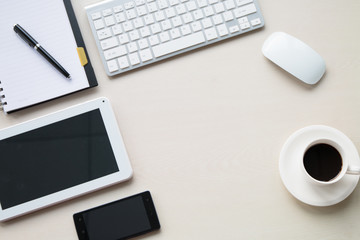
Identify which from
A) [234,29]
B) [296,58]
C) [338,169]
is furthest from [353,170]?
[234,29]

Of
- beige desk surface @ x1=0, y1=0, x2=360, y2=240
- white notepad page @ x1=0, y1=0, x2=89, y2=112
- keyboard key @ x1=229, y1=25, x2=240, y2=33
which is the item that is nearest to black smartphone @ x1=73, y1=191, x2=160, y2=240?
beige desk surface @ x1=0, y1=0, x2=360, y2=240

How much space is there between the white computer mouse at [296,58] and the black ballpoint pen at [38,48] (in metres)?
0.42

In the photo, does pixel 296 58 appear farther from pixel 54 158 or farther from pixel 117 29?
pixel 54 158

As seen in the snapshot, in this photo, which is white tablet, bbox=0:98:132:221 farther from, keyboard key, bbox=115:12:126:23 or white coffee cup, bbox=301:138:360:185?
white coffee cup, bbox=301:138:360:185

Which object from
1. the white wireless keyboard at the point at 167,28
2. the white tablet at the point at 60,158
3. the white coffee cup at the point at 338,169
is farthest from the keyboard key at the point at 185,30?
the white coffee cup at the point at 338,169

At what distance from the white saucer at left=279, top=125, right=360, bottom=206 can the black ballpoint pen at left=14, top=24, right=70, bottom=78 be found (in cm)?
48

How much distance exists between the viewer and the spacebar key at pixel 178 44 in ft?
2.64

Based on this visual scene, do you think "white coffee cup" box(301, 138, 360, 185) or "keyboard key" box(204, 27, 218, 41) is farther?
"keyboard key" box(204, 27, 218, 41)

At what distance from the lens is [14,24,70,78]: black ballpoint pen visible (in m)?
0.80

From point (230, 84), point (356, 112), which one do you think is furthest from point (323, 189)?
point (230, 84)

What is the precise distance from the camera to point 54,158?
0.80m

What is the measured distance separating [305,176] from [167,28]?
41cm

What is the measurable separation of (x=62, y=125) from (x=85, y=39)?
189 millimetres

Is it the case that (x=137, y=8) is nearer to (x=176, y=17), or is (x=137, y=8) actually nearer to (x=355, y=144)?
(x=176, y=17)
